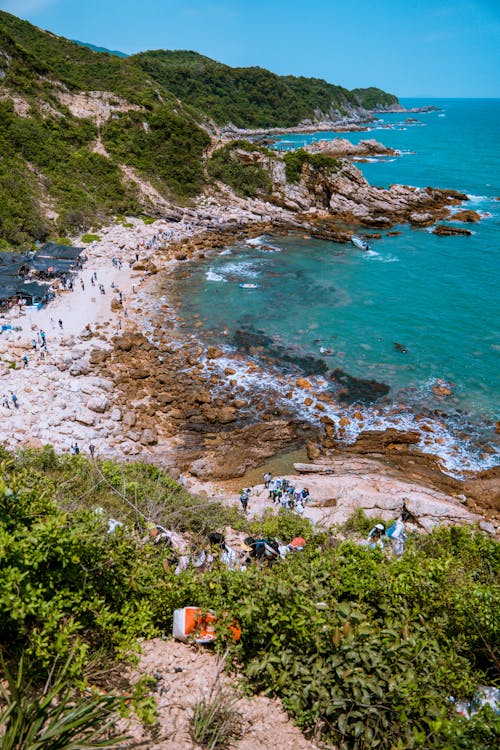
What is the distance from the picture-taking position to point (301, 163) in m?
53.2

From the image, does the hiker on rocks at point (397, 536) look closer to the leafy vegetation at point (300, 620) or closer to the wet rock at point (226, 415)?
the leafy vegetation at point (300, 620)

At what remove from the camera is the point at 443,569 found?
7285mm

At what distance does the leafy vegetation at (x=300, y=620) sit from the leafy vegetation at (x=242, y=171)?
5237 cm

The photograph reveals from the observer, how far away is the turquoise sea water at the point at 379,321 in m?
20.4

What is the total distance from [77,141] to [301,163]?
26890mm

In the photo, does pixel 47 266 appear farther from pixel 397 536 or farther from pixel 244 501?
pixel 397 536

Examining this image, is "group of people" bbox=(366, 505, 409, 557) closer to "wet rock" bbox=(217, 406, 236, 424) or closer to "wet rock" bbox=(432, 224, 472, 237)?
"wet rock" bbox=(217, 406, 236, 424)

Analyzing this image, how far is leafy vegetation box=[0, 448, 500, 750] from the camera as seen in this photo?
5.13 meters

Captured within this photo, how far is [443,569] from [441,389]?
625 inches

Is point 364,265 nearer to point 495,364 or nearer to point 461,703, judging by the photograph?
point 495,364

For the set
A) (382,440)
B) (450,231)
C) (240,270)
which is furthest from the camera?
(450,231)

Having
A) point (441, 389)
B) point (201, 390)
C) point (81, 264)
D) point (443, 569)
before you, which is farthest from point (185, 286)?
point (443, 569)

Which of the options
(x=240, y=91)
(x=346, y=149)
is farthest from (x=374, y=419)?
(x=240, y=91)

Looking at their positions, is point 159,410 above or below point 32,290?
below
